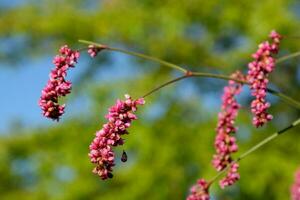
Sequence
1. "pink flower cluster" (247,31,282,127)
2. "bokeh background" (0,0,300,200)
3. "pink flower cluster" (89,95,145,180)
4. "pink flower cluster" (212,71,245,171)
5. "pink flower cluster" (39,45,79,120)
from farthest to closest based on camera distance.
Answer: "bokeh background" (0,0,300,200), "pink flower cluster" (212,71,245,171), "pink flower cluster" (247,31,282,127), "pink flower cluster" (39,45,79,120), "pink flower cluster" (89,95,145,180)

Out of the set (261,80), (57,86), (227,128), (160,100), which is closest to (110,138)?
(57,86)

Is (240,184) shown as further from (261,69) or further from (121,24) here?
(261,69)

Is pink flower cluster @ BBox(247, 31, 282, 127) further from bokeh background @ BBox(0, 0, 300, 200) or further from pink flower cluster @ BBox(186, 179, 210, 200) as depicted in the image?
bokeh background @ BBox(0, 0, 300, 200)

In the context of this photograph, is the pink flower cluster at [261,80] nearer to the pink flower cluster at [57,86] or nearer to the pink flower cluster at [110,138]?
the pink flower cluster at [110,138]

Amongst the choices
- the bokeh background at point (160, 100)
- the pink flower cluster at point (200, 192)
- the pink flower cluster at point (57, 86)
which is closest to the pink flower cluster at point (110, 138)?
the pink flower cluster at point (57, 86)

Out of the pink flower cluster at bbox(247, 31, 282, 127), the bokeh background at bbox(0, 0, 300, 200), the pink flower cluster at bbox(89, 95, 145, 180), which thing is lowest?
the pink flower cluster at bbox(89, 95, 145, 180)

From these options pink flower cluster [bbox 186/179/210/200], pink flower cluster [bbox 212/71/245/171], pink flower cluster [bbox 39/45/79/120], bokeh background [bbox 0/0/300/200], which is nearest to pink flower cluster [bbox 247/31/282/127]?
pink flower cluster [bbox 212/71/245/171]
